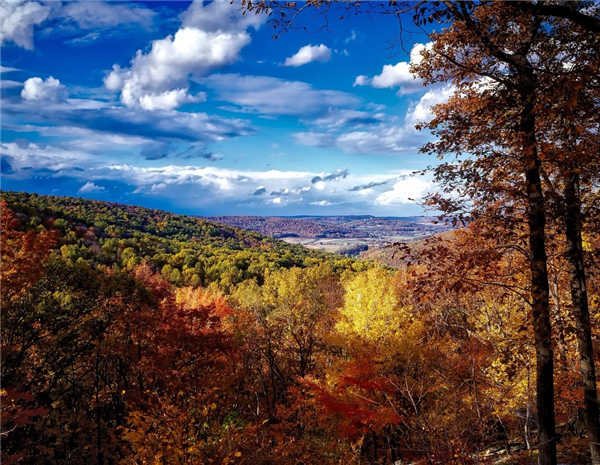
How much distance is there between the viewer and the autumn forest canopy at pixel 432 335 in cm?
716

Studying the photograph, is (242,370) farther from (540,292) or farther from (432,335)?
(540,292)

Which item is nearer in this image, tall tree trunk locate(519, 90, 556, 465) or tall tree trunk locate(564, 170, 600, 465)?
tall tree trunk locate(519, 90, 556, 465)

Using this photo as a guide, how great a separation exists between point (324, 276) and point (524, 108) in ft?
212

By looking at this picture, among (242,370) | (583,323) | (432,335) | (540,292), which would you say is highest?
(540,292)

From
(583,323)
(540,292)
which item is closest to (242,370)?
(583,323)

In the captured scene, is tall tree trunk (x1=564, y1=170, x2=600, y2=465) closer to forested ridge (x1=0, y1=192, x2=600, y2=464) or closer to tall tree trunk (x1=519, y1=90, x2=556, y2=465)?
forested ridge (x1=0, y1=192, x2=600, y2=464)

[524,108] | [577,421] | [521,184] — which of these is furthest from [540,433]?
[577,421]

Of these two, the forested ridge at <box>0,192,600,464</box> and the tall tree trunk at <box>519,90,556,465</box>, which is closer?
the tall tree trunk at <box>519,90,556,465</box>

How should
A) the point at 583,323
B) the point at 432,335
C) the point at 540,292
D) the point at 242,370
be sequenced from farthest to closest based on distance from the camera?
the point at 242,370
the point at 432,335
the point at 583,323
the point at 540,292

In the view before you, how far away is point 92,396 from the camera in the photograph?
23.0 metres

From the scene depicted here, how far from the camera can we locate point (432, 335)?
2031 centimetres

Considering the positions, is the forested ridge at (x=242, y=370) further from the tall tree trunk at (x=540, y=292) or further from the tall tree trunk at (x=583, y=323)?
the tall tree trunk at (x=540, y=292)

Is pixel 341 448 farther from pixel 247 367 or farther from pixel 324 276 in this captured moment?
pixel 324 276

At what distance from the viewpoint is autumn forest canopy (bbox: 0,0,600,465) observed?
282 inches
